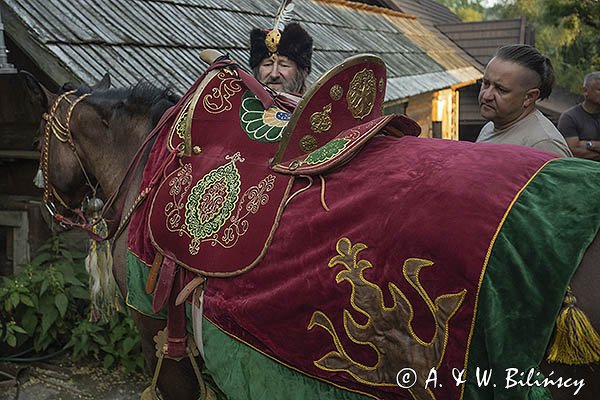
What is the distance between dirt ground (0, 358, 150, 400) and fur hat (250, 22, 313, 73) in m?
2.19

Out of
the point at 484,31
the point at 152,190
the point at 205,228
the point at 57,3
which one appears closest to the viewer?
the point at 205,228

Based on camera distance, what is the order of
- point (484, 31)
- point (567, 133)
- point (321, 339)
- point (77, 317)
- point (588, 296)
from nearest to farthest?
point (588, 296)
point (321, 339)
point (77, 317)
point (567, 133)
point (484, 31)

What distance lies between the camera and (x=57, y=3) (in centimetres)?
355

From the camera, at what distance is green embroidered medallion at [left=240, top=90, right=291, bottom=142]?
1859mm

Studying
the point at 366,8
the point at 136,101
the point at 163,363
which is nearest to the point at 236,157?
the point at 136,101

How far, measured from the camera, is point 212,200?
6.05 ft

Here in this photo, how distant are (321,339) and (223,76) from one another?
108 centimetres

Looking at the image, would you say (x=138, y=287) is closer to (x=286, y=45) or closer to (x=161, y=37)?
(x=286, y=45)

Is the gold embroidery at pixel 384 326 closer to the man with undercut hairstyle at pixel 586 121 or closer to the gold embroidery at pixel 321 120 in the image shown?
the gold embroidery at pixel 321 120

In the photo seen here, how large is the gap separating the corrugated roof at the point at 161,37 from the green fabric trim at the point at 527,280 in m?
2.53

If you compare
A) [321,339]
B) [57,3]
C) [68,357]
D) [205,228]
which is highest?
[57,3]

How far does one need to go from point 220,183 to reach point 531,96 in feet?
4.21

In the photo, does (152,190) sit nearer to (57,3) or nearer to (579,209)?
(579,209)

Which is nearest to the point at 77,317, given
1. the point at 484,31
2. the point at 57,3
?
the point at 57,3
